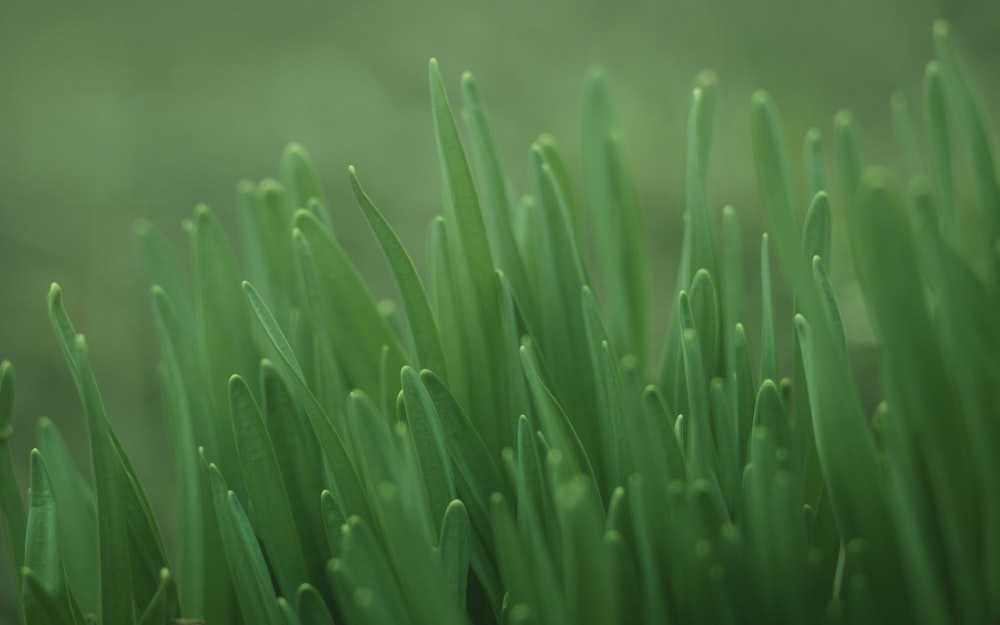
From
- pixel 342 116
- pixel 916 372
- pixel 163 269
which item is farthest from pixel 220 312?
pixel 342 116

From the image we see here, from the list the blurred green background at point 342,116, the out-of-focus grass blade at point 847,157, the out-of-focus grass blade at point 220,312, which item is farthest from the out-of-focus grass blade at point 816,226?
the blurred green background at point 342,116

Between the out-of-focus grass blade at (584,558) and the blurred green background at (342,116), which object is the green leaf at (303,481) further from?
the blurred green background at (342,116)

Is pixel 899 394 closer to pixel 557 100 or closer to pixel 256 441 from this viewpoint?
pixel 256 441

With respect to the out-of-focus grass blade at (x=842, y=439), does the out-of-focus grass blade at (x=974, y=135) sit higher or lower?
higher

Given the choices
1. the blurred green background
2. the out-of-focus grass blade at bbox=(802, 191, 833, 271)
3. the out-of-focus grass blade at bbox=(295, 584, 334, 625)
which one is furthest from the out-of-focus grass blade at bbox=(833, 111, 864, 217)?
the blurred green background

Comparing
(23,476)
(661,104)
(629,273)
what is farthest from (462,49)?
(629,273)

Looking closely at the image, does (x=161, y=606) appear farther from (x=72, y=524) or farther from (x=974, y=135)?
(x=974, y=135)
